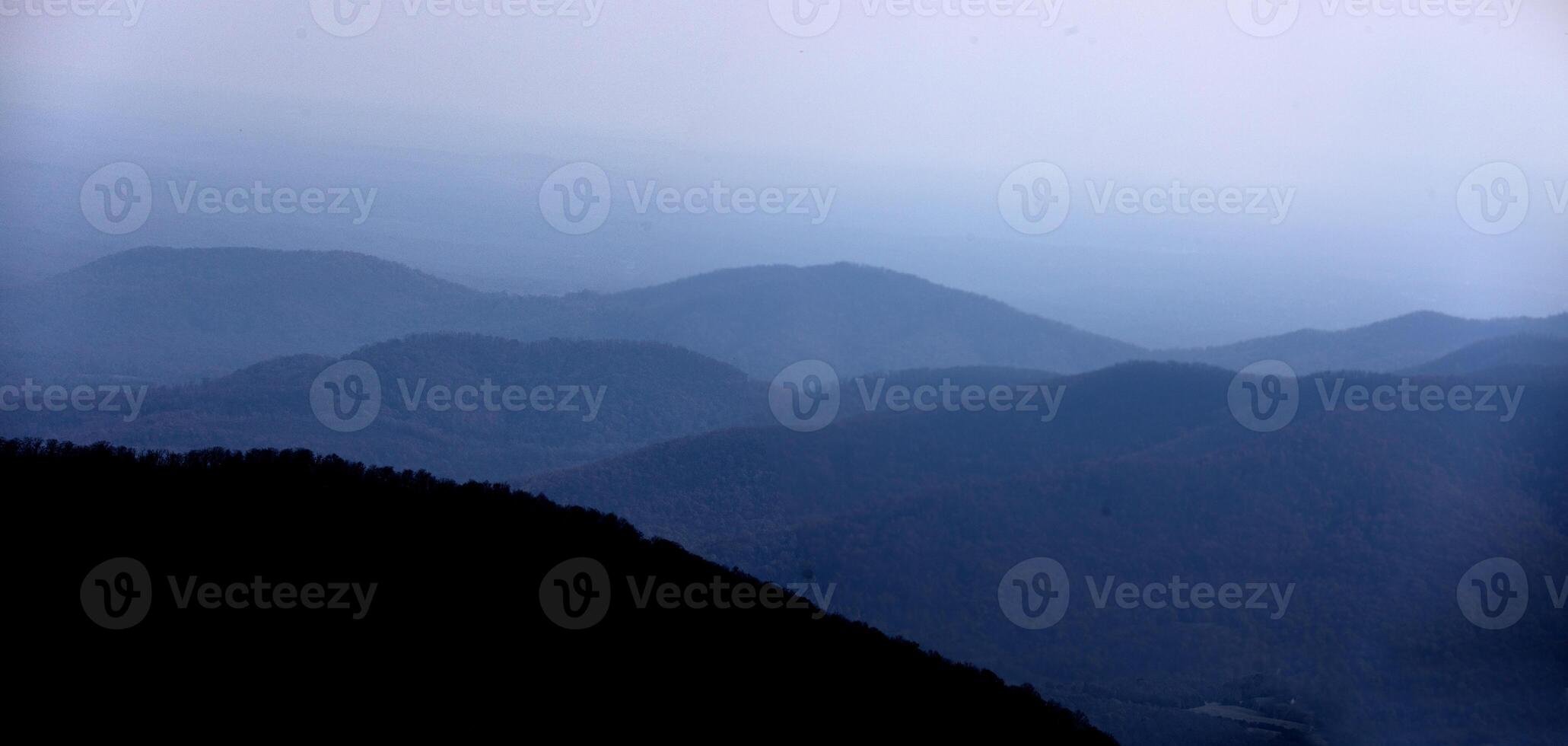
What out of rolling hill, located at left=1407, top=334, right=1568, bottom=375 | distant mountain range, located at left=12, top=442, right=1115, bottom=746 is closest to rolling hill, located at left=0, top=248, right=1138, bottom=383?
rolling hill, located at left=1407, top=334, right=1568, bottom=375

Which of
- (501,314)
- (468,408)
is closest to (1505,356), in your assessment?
(468,408)

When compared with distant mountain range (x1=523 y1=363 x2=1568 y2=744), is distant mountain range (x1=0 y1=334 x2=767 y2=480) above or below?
above

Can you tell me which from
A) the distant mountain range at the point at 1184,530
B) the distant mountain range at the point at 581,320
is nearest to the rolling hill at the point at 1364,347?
the distant mountain range at the point at 581,320

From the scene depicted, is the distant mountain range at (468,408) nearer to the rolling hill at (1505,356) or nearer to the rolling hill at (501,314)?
the rolling hill at (501,314)

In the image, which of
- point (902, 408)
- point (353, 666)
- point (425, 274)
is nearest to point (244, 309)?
point (425, 274)

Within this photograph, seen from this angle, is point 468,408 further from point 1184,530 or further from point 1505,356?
point 1505,356

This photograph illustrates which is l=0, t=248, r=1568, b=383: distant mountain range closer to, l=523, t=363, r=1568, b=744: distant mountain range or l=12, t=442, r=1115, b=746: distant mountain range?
l=523, t=363, r=1568, b=744: distant mountain range
